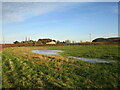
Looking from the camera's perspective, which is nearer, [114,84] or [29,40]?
[114,84]

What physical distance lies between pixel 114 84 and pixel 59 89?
3.59 meters

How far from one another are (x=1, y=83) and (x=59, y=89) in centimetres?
405

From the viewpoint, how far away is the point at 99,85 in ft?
21.5

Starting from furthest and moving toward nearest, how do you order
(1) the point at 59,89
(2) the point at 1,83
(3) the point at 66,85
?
1. (2) the point at 1,83
2. (3) the point at 66,85
3. (1) the point at 59,89

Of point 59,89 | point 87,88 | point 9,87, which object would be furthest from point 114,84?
point 9,87

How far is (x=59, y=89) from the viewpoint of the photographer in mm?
6062

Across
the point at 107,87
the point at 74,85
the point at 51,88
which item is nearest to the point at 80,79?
the point at 74,85

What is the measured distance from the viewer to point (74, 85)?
6570mm

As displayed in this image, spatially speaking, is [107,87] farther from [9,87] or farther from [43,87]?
[9,87]

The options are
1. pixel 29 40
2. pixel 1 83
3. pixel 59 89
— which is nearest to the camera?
pixel 59 89

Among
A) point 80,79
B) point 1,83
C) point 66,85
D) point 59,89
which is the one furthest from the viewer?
point 80,79

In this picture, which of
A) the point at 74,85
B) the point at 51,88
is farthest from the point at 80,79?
the point at 51,88

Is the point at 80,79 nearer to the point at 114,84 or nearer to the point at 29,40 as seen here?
the point at 114,84

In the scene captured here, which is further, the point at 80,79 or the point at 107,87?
the point at 80,79
